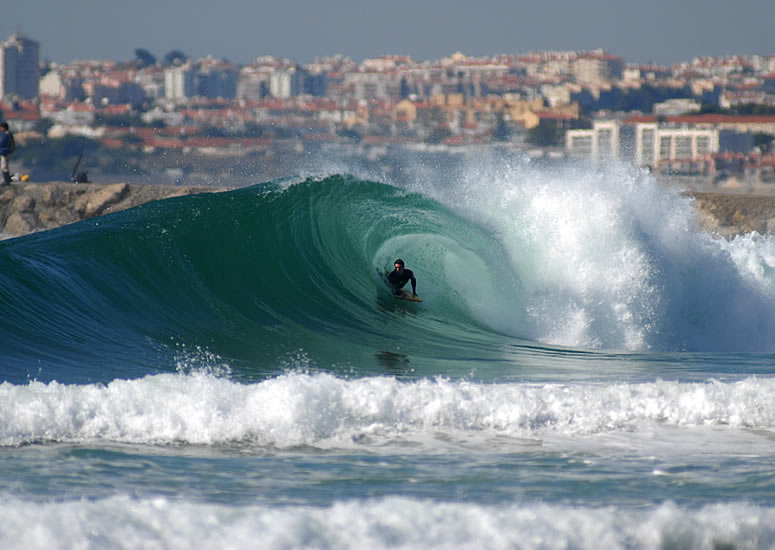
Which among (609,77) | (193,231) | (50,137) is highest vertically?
(609,77)

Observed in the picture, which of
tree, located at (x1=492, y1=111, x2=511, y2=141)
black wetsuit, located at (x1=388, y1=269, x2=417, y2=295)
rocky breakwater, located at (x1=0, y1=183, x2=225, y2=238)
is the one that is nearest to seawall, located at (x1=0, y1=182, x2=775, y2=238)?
rocky breakwater, located at (x1=0, y1=183, x2=225, y2=238)

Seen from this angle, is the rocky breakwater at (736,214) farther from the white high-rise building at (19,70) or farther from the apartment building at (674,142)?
the white high-rise building at (19,70)

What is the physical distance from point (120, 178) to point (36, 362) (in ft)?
157

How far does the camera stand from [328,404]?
21.5 feet

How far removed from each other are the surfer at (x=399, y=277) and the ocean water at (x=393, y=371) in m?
0.25

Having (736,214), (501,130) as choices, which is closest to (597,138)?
(501,130)

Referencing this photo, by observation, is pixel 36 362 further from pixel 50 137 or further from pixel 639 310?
pixel 50 137

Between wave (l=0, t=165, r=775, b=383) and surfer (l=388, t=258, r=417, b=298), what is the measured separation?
0.75ft

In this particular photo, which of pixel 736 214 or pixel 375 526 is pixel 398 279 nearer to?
pixel 375 526

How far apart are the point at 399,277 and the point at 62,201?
12259mm

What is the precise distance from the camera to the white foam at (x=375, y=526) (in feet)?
15.2

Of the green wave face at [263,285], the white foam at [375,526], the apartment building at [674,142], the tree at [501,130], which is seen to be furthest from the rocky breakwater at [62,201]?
the tree at [501,130]

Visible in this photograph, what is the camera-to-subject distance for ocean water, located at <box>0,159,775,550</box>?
15.9 feet

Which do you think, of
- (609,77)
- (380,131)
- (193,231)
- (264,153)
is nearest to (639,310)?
(193,231)
